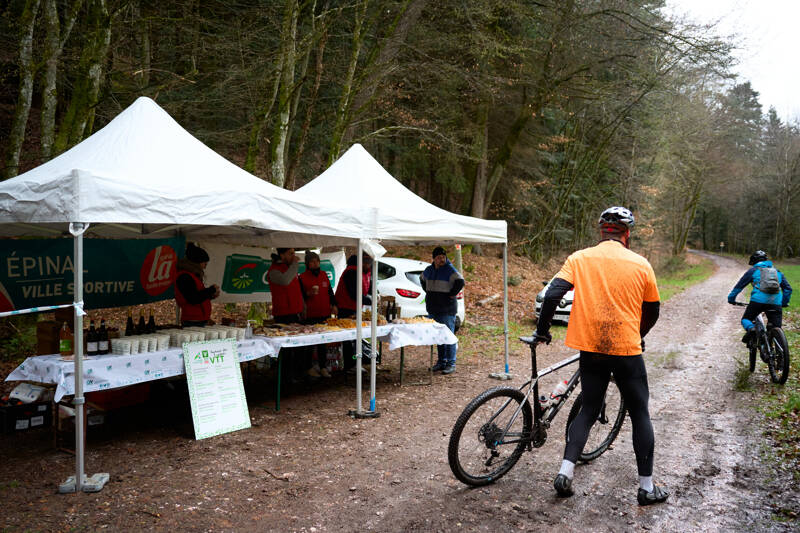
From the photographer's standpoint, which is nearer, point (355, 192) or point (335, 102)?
point (355, 192)

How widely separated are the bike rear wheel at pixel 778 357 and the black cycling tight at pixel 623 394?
4.81m

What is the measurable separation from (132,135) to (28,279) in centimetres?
200

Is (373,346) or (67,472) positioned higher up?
(373,346)

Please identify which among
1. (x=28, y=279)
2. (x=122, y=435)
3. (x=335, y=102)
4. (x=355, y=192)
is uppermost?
(x=335, y=102)

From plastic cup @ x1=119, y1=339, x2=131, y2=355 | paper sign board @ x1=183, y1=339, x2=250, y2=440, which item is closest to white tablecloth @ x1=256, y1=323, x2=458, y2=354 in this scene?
paper sign board @ x1=183, y1=339, x2=250, y2=440

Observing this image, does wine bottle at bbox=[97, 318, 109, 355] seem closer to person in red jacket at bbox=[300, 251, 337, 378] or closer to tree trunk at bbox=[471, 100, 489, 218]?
person in red jacket at bbox=[300, 251, 337, 378]

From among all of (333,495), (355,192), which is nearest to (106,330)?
(333,495)

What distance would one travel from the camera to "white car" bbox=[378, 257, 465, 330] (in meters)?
11.6

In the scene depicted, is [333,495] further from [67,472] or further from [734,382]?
[734,382]

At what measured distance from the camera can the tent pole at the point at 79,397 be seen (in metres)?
4.15

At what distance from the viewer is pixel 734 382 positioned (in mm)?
8000

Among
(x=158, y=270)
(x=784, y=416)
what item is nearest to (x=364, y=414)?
(x=158, y=270)

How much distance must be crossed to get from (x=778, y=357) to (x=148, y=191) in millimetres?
7900

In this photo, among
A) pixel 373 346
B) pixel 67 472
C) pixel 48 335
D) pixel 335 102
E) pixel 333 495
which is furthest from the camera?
pixel 335 102
